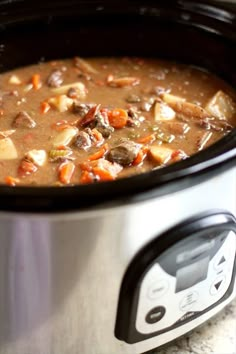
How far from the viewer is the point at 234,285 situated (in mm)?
1454

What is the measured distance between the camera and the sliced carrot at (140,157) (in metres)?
1.42

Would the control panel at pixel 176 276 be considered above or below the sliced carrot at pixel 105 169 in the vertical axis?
below

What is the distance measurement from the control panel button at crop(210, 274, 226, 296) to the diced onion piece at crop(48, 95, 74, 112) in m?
0.58

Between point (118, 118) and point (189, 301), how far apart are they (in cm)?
47

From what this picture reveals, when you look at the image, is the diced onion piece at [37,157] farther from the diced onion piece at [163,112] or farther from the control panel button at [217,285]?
the control panel button at [217,285]

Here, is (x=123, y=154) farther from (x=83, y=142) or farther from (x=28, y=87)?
(x=28, y=87)

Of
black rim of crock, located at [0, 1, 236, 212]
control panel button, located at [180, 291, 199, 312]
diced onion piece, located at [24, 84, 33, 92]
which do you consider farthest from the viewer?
diced onion piece, located at [24, 84, 33, 92]

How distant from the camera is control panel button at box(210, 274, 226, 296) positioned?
136cm

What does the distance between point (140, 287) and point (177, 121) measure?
520mm

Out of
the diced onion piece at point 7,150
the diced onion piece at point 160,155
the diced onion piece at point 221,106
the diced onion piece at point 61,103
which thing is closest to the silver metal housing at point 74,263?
the diced onion piece at point 160,155

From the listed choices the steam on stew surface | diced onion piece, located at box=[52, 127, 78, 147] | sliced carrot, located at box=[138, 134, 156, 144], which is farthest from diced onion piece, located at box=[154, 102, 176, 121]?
diced onion piece, located at box=[52, 127, 78, 147]

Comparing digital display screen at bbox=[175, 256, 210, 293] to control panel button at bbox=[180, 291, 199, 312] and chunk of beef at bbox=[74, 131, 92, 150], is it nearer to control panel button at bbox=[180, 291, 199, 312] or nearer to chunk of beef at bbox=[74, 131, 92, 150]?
control panel button at bbox=[180, 291, 199, 312]

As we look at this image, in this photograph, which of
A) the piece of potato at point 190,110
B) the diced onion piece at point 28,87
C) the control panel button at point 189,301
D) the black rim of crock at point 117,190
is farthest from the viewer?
the diced onion piece at point 28,87

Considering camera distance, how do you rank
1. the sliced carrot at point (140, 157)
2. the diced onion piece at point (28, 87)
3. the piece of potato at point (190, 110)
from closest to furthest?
the sliced carrot at point (140, 157) < the piece of potato at point (190, 110) < the diced onion piece at point (28, 87)
